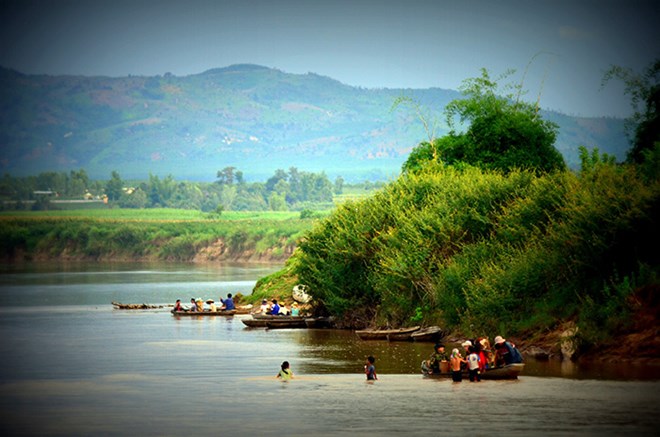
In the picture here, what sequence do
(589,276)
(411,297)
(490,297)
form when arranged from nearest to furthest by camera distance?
(589,276) < (490,297) < (411,297)

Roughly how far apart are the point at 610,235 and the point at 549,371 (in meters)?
7.41

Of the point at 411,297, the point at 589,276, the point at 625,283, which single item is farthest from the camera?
the point at 411,297

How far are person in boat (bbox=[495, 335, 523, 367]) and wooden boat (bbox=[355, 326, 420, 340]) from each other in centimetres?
1561

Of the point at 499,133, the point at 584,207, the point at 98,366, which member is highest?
the point at 499,133

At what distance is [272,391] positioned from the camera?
42.3 meters

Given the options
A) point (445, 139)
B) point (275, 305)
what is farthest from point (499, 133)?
point (275, 305)

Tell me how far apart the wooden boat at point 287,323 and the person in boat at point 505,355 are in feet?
93.9

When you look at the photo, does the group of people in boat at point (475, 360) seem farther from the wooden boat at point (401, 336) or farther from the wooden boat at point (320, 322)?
the wooden boat at point (320, 322)

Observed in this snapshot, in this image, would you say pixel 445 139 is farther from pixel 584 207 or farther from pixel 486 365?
pixel 486 365

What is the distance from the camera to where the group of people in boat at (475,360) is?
43.0 meters

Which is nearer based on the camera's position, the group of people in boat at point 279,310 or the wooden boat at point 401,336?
the wooden boat at point 401,336

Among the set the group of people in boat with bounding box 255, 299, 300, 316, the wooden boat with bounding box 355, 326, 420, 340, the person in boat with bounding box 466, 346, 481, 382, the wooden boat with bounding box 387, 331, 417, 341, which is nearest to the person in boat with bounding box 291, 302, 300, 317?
the group of people in boat with bounding box 255, 299, 300, 316

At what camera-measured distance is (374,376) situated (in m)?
44.4

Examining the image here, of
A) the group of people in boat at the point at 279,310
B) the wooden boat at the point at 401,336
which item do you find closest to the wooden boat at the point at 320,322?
the group of people in boat at the point at 279,310
